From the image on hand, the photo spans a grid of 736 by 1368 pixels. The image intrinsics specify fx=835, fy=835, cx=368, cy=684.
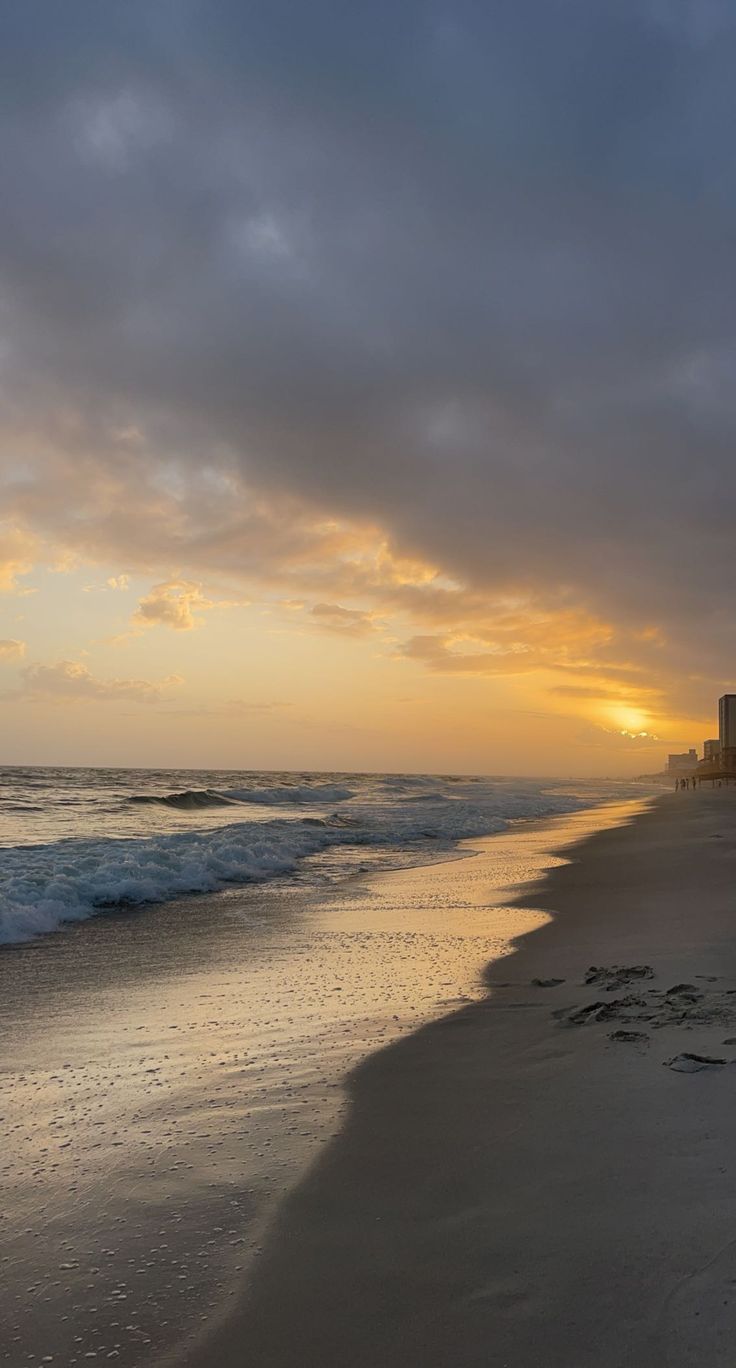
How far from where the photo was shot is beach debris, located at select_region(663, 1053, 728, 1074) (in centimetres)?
421

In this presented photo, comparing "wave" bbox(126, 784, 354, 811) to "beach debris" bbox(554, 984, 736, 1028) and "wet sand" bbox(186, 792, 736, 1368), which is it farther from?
"wet sand" bbox(186, 792, 736, 1368)

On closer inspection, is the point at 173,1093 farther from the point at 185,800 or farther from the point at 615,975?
the point at 185,800

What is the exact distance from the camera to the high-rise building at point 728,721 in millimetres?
90344

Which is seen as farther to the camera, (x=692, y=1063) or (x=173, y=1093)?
(x=173, y=1093)

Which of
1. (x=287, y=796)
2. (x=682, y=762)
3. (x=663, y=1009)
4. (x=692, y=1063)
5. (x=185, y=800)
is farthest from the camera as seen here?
(x=682, y=762)

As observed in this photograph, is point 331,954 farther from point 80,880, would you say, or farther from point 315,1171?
point 80,880

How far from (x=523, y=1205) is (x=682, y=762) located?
192 m

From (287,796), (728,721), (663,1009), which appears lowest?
(287,796)

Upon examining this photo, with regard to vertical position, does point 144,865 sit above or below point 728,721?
below

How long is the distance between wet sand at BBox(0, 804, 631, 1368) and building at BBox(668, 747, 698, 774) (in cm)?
17409

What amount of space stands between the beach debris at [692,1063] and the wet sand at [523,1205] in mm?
16

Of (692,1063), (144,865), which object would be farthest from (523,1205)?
(144,865)

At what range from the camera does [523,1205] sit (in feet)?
10.0

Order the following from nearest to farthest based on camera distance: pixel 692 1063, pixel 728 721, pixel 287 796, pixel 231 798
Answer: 1. pixel 692 1063
2. pixel 231 798
3. pixel 287 796
4. pixel 728 721
